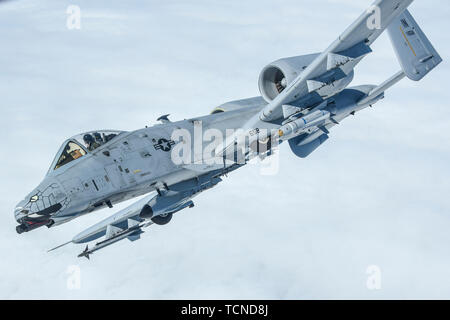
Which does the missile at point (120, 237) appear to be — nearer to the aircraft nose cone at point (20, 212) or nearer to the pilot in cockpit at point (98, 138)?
the pilot in cockpit at point (98, 138)

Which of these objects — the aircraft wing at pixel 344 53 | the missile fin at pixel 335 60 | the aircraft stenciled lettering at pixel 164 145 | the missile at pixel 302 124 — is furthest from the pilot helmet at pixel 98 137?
the missile fin at pixel 335 60

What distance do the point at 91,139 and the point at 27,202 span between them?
2.57m

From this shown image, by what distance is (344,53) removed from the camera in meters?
17.6

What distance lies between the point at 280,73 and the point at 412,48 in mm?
4562

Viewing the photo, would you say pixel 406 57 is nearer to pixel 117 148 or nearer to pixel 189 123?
pixel 189 123

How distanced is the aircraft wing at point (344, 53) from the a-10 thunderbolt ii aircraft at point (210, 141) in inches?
1.2

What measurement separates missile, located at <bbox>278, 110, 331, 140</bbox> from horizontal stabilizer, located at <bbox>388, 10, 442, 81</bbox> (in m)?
3.50

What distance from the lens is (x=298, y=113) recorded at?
1811cm

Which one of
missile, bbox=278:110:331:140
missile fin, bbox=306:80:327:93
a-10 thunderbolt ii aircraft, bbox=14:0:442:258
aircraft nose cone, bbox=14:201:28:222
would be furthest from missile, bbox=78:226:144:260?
missile fin, bbox=306:80:327:93

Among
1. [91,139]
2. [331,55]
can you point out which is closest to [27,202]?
[91,139]

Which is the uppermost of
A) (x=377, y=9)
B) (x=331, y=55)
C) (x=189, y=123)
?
(x=377, y=9)

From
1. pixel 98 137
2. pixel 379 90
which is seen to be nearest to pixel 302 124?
pixel 379 90

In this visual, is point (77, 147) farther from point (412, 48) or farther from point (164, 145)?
point (412, 48)

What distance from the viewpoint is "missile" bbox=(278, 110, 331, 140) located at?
1728 centimetres
